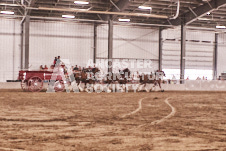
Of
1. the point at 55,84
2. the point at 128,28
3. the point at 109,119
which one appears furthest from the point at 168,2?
the point at 109,119

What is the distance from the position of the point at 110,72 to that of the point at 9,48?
529 inches

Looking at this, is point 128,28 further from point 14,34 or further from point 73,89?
point 73,89

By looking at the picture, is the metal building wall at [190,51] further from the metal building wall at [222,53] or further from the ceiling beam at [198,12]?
the ceiling beam at [198,12]

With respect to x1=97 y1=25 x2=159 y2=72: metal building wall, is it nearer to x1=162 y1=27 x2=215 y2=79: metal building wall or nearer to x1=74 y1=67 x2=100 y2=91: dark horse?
x1=162 y1=27 x2=215 y2=79: metal building wall

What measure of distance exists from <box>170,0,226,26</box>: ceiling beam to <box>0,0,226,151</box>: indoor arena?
0.41 feet

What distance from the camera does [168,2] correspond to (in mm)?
27719

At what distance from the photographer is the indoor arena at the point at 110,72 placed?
4.83 metres

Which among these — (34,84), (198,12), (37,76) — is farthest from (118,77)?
(198,12)

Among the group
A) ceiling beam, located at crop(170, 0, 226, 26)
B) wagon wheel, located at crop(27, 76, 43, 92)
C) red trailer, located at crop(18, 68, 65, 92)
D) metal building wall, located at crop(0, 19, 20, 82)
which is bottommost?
wagon wheel, located at crop(27, 76, 43, 92)

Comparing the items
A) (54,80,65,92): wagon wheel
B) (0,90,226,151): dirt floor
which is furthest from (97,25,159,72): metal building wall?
(0,90,226,151): dirt floor

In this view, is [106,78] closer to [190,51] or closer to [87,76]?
[87,76]

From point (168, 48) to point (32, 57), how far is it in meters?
16.4

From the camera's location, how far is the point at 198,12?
94.9 ft

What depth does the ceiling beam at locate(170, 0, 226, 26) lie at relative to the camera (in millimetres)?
25578
